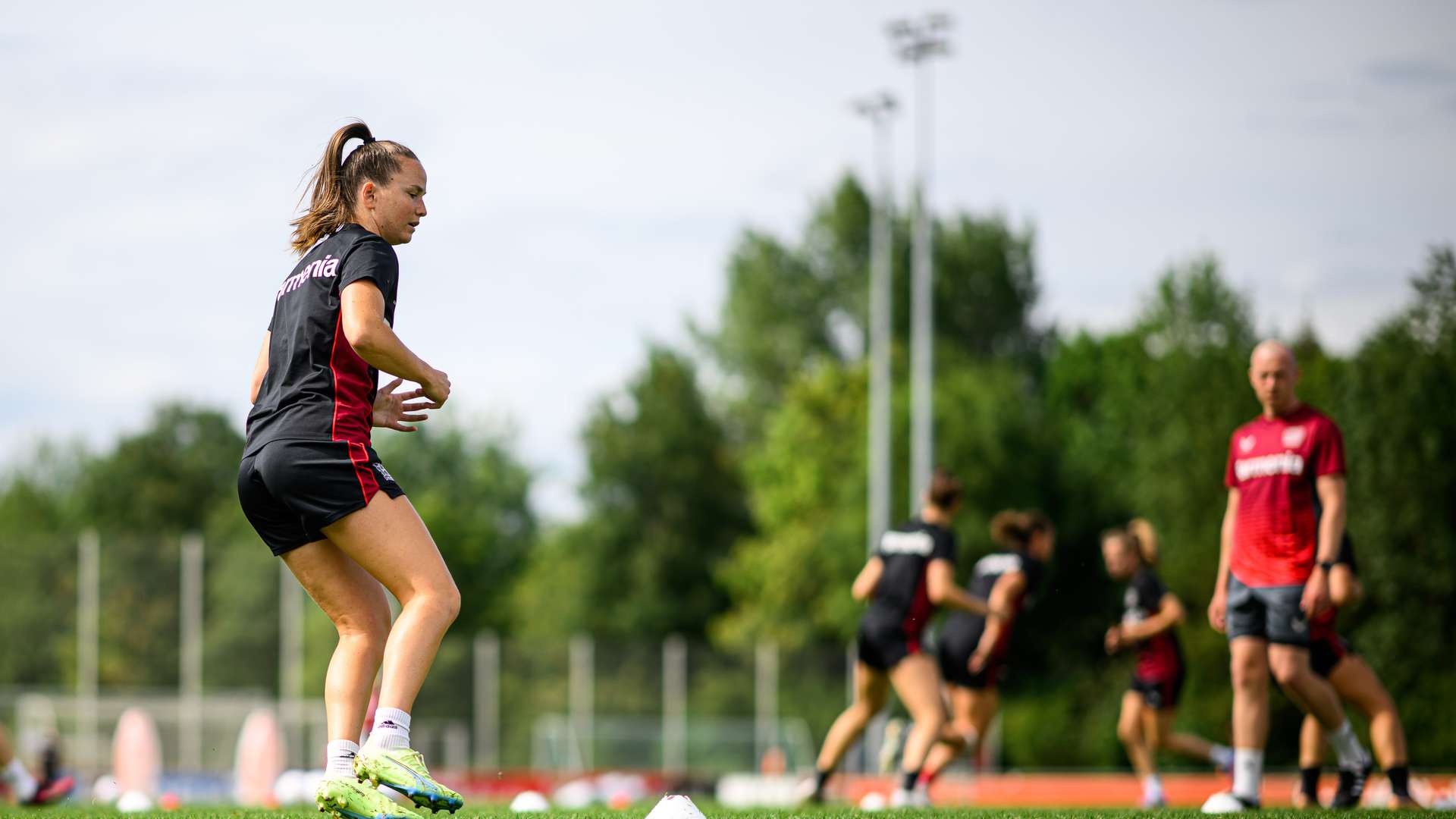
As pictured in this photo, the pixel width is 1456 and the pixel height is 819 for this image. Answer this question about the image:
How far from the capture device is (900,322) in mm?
58312

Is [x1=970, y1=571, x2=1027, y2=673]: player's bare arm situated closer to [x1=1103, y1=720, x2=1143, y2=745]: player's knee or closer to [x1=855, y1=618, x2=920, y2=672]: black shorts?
[x1=1103, y1=720, x2=1143, y2=745]: player's knee

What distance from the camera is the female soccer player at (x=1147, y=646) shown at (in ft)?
41.9

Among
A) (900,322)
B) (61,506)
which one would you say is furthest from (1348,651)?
(61,506)

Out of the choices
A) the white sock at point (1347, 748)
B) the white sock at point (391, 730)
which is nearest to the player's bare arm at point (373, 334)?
the white sock at point (391, 730)

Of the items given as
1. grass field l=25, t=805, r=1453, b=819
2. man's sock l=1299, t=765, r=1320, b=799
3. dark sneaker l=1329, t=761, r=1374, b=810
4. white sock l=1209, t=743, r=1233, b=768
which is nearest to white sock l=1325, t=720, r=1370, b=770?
dark sneaker l=1329, t=761, r=1374, b=810

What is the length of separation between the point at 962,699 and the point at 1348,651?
4.49 meters

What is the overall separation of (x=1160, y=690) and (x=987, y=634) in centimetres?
141

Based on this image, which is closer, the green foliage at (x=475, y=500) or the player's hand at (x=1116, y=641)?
the player's hand at (x=1116, y=641)

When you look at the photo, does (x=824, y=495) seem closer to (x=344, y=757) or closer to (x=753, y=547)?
(x=753, y=547)

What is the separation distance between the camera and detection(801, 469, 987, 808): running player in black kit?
1064 centimetres

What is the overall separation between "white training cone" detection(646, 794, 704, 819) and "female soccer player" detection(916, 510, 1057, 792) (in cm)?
708

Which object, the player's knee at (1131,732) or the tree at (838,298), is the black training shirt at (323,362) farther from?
the tree at (838,298)

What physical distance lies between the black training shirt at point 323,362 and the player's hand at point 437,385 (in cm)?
19

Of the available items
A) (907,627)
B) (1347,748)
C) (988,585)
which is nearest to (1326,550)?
(1347,748)
